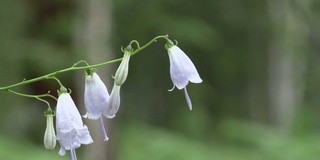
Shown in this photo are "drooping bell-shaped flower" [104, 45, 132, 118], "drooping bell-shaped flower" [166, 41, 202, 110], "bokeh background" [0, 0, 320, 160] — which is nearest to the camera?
"drooping bell-shaped flower" [104, 45, 132, 118]

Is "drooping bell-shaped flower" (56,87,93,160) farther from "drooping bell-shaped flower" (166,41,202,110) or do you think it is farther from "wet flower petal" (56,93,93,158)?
"drooping bell-shaped flower" (166,41,202,110)

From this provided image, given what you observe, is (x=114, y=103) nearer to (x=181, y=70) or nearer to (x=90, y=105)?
(x=90, y=105)

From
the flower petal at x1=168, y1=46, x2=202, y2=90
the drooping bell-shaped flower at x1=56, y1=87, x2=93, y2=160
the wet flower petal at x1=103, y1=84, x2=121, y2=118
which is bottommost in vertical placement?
the drooping bell-shaped flower at x1=56, y1=87, x2=93, y2=160

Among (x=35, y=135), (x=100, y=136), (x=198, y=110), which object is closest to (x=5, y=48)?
(x=35, y=135)

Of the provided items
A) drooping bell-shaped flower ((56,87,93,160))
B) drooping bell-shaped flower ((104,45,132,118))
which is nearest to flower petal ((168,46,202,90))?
drooping bell-shaped flower ((104,45,132,118))

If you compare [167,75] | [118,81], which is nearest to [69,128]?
[118,81]

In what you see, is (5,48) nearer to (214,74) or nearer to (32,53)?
(32,53)

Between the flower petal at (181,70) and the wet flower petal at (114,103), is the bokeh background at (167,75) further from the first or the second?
the wet flower petal at (114,103)
